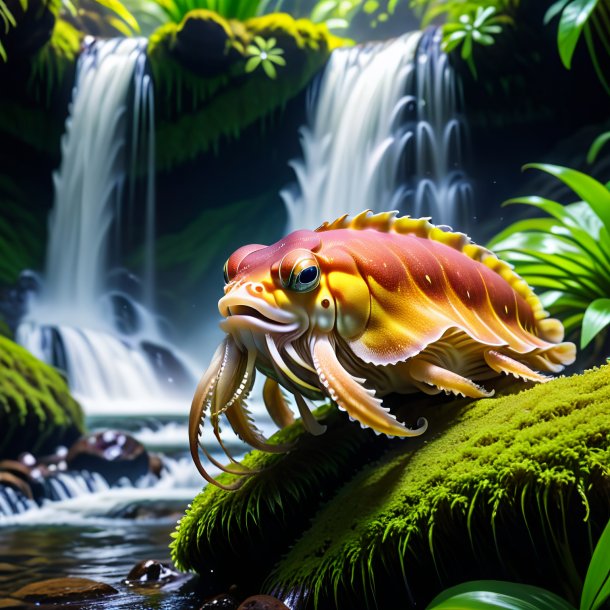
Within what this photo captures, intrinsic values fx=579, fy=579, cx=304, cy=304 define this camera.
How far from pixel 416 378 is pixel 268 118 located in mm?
5285

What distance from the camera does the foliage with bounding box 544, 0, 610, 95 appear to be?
378 cm

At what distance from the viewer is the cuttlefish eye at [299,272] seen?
5.08 feet

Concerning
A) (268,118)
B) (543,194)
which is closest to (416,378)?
(543,194)

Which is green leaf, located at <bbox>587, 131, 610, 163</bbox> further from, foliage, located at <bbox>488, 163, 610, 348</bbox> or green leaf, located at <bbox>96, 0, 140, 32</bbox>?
green leaf, located at <bbox>96, 0, 140, 32</bbox>

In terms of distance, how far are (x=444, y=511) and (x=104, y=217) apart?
6.26 m

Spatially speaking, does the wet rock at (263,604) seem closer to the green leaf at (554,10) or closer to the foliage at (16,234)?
the green leaf at (554,10)

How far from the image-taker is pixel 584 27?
4.38 metres

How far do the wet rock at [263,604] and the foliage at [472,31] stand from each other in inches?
209

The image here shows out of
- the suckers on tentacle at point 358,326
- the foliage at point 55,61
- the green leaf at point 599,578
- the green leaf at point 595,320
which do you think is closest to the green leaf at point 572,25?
the green leaf at point 595,320

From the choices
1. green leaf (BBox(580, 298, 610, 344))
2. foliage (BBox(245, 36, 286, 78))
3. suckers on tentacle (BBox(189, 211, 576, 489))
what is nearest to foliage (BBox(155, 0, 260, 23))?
foliage (BBox(245, 36, 286, 78))

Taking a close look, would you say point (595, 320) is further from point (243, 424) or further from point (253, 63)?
point (253, 63)

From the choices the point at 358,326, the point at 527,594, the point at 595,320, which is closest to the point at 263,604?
the point at 527,594

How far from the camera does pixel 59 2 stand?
6152mm

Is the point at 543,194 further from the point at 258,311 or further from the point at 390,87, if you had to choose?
the point at 258,311
